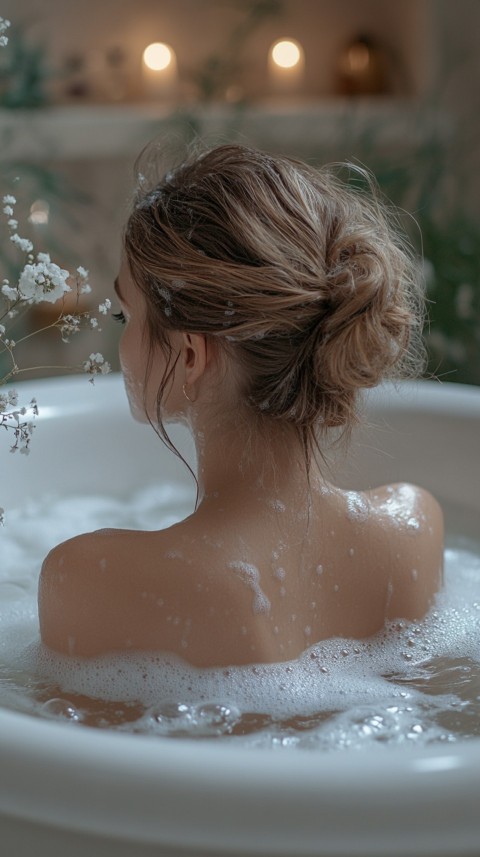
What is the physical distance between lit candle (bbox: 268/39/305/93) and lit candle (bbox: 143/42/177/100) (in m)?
0.35

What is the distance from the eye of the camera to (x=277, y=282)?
112 centimetres

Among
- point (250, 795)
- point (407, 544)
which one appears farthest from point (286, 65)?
point (250, 795)

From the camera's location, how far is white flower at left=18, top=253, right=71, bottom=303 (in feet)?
Result: 3.63

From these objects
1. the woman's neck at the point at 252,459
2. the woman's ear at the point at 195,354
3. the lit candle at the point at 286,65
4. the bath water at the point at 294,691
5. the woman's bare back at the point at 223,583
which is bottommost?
the bath water at the point at 294,691

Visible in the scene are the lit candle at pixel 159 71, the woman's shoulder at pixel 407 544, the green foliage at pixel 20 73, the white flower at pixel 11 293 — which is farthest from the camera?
the lit candle at pixel 159 71

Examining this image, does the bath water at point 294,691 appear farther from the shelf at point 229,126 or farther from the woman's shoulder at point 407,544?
the shelf at point 229,126

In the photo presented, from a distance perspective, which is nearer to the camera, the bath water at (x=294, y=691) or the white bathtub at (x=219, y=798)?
the white bathtub at (x=219, y=798)

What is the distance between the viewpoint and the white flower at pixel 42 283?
1106mm

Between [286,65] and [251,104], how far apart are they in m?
0.29

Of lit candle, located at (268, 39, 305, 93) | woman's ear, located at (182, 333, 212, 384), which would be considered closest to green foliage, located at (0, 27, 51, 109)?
lit candle, located at (268, 39, 305, 93)

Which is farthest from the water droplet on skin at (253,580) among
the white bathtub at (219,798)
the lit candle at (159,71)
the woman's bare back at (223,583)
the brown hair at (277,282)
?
the lit candle at (159,71)

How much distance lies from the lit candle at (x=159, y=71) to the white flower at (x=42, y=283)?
9.29ft

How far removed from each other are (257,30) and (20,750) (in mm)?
3371

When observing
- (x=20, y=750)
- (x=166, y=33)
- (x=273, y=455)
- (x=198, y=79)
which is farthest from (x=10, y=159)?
(x=20, y=750)
